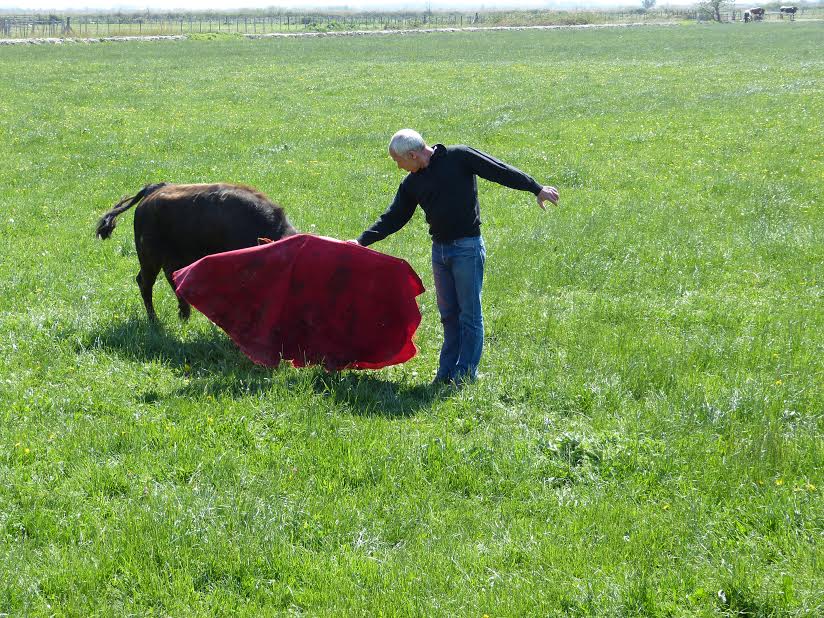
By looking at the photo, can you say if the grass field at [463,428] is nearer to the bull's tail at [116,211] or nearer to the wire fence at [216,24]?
the bull's tail at [116,211]

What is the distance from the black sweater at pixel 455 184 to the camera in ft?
23.4

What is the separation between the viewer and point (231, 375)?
7.52 m

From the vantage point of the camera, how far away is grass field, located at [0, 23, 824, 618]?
4.70 m

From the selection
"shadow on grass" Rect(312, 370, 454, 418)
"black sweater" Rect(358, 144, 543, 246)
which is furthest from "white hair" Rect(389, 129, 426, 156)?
"shadow on grass" Rect(312, 370, 454, 418)

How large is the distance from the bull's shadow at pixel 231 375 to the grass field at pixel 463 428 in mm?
33

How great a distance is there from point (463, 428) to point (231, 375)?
214 cm

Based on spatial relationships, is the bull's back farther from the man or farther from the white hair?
the white hair

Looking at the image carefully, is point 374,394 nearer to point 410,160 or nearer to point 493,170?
point 410,160

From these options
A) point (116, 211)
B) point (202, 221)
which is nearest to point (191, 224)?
point (202, 221)

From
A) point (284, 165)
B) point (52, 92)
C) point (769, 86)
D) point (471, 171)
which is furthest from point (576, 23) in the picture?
point (471, 171)

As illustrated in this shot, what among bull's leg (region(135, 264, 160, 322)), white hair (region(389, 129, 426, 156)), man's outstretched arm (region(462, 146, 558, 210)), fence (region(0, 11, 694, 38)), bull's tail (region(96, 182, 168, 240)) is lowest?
bull's leg (region(135, 264, 160, 322))

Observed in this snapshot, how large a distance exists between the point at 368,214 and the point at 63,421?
7687mm

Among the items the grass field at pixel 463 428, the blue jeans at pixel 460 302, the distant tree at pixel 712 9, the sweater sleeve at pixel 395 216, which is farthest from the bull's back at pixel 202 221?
the distant tree at pixel 712 9

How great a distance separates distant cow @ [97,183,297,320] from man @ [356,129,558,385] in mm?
1302
